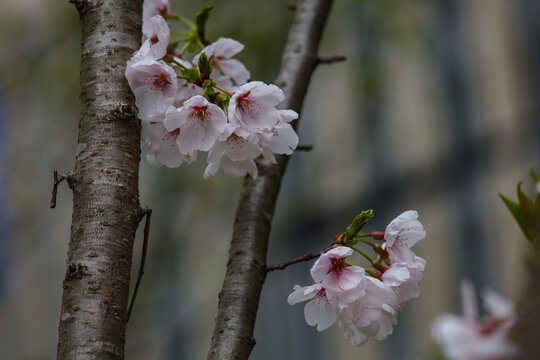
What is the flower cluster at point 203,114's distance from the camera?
118 centimetres

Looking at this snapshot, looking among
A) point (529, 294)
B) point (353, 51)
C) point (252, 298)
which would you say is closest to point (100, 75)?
point (252, 298)

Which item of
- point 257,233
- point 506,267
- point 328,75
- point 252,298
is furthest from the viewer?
point 328,75

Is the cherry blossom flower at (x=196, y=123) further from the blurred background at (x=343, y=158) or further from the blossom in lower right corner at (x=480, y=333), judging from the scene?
the blurred background at (x=343, y=158)

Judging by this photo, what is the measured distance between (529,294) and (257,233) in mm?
Result: 593

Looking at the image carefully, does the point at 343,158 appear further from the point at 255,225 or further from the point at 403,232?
the point at 403,232

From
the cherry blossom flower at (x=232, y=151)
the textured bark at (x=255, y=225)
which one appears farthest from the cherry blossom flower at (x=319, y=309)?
the cherry blossom flower at (x=232, y=151)

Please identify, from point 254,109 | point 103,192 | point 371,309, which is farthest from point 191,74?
point 371,309

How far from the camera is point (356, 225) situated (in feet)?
3.92

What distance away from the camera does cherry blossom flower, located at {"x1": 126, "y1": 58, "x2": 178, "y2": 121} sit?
121 cm

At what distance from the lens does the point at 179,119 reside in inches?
48.0

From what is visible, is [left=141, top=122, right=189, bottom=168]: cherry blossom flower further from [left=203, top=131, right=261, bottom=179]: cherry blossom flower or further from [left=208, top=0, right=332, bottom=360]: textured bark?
[left=208, top=0, right=332, bottom=360]: textured bark

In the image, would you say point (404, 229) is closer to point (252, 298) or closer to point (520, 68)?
point (252, 298)

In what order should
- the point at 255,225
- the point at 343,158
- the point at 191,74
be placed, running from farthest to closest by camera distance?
the point at 343,158 → the point at 255,225 → the point at 191,74

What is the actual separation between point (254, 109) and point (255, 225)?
0.30 meters
